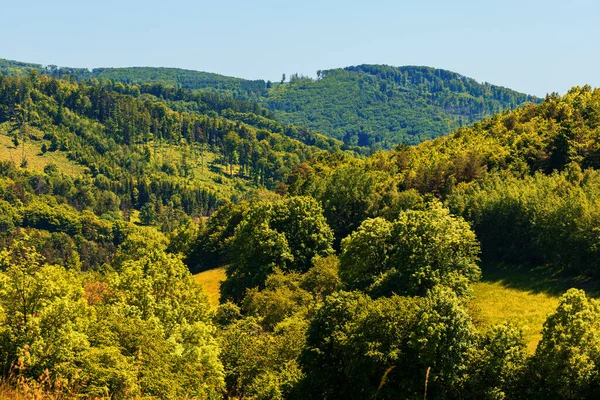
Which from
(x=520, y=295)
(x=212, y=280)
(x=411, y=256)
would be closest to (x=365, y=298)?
(x=411, y=256)

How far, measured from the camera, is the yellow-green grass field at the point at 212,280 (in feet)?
361

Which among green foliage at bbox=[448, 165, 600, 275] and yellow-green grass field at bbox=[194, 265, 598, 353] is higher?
green foliage at bbox=[448, 165, 600, 275]

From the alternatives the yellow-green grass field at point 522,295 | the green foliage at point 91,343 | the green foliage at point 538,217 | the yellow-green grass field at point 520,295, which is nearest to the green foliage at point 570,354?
the yellow-green grass field at point 520,295

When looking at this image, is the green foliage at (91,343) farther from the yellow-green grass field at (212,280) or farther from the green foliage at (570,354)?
the yellow-green grass field at (212,280)

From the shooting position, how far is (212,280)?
4811 inches

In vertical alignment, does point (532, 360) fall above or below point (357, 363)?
above

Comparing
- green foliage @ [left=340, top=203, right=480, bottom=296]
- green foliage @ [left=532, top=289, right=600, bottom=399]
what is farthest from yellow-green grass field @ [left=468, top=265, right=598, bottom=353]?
green foliage @ [left=532, top=289, right=600, bottom=399]

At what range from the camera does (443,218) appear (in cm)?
6675

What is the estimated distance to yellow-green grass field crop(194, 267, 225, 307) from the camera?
110m

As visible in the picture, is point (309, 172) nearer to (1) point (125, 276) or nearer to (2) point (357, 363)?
(1) point (125, 276)

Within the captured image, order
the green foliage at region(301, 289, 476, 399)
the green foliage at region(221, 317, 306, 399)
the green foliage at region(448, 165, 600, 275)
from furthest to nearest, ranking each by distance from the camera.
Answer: the green foliage at region(448, 165, 600, 275), the green foliage at region(221, 317, 306, 399), the green foliage at region(301, 289, 476, 399)

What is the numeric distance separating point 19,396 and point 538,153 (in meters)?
103

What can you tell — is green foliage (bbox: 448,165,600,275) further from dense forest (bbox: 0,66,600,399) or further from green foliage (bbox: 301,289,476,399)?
green foliage (bbox: 301,289,476,399)

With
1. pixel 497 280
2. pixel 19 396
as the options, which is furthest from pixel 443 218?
pixel 19 396
